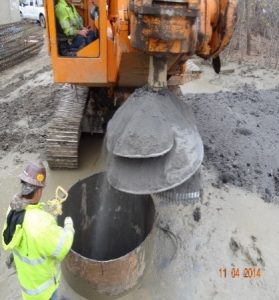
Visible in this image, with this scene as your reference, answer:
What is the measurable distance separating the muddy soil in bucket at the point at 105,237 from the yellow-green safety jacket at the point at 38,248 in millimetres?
497

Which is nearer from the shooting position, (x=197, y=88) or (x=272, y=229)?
(x=272, y=229)

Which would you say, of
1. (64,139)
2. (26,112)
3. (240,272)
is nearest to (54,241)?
(240,272)

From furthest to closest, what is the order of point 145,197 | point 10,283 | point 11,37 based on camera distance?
point 11,37 → point 145,197 → point 10,283

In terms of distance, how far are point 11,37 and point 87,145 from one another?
28.8ft

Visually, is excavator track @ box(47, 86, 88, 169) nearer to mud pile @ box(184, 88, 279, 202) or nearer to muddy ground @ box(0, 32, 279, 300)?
muddy ground @ box(0, 32, 279, 300)

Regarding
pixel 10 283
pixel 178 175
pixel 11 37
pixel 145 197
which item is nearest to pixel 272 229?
pixel 145 197

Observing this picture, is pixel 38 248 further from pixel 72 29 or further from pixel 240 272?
pixel 72 29

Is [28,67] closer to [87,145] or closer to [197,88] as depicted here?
[197,88]

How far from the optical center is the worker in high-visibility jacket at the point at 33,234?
2.79 metres

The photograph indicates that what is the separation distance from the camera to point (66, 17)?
4.91 m

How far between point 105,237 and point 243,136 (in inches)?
127

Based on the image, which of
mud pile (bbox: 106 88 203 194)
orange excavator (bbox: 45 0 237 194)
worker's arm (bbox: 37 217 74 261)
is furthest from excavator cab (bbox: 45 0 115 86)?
worker's arm (bbox: 37 217 74 261)

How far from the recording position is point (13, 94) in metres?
9.73

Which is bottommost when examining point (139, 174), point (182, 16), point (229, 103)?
point (229, 103)
